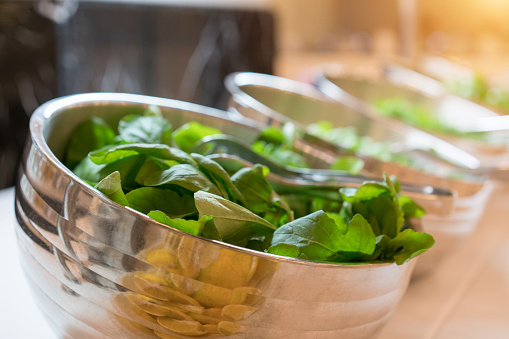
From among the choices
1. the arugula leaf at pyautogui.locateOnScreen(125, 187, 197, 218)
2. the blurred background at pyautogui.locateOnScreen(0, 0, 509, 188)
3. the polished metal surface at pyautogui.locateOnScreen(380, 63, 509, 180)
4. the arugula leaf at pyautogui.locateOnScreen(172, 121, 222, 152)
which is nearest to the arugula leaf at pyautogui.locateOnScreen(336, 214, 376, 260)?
the arugula leaf at pyautogui.locateOnScreen(125, 187, 197, 218)

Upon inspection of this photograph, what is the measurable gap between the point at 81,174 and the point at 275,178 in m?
0.17

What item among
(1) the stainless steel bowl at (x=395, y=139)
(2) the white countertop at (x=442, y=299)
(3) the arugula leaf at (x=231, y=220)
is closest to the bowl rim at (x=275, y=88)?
(1) the stainless steel bowl at (x=395, y=139)

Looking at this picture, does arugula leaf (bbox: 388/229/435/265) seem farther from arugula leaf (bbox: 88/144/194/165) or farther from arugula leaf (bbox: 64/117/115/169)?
arugula leaf (bbox: 64/117/115/169)

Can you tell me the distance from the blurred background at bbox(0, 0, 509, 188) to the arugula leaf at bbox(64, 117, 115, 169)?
5.08 feet

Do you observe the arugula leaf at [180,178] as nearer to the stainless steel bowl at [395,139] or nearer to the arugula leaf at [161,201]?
the arugula leaf at [161,201]

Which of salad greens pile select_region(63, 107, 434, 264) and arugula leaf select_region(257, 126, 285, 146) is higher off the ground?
salad greens pile select_region(63, 107, 434, 264)

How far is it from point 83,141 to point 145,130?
0.07 m

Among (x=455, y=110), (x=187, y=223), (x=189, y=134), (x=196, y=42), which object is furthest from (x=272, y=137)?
(x=196, y=42)

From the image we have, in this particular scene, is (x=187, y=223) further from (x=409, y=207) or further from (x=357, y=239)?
(x=409, y=207)

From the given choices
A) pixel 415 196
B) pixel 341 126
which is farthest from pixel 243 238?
pixel 341 126

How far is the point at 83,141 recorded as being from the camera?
530 millimetres

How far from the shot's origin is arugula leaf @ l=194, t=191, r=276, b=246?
1.14 ft

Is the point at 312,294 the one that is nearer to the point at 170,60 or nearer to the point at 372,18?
the point at 170,60

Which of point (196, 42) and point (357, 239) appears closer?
point (357, 239)
